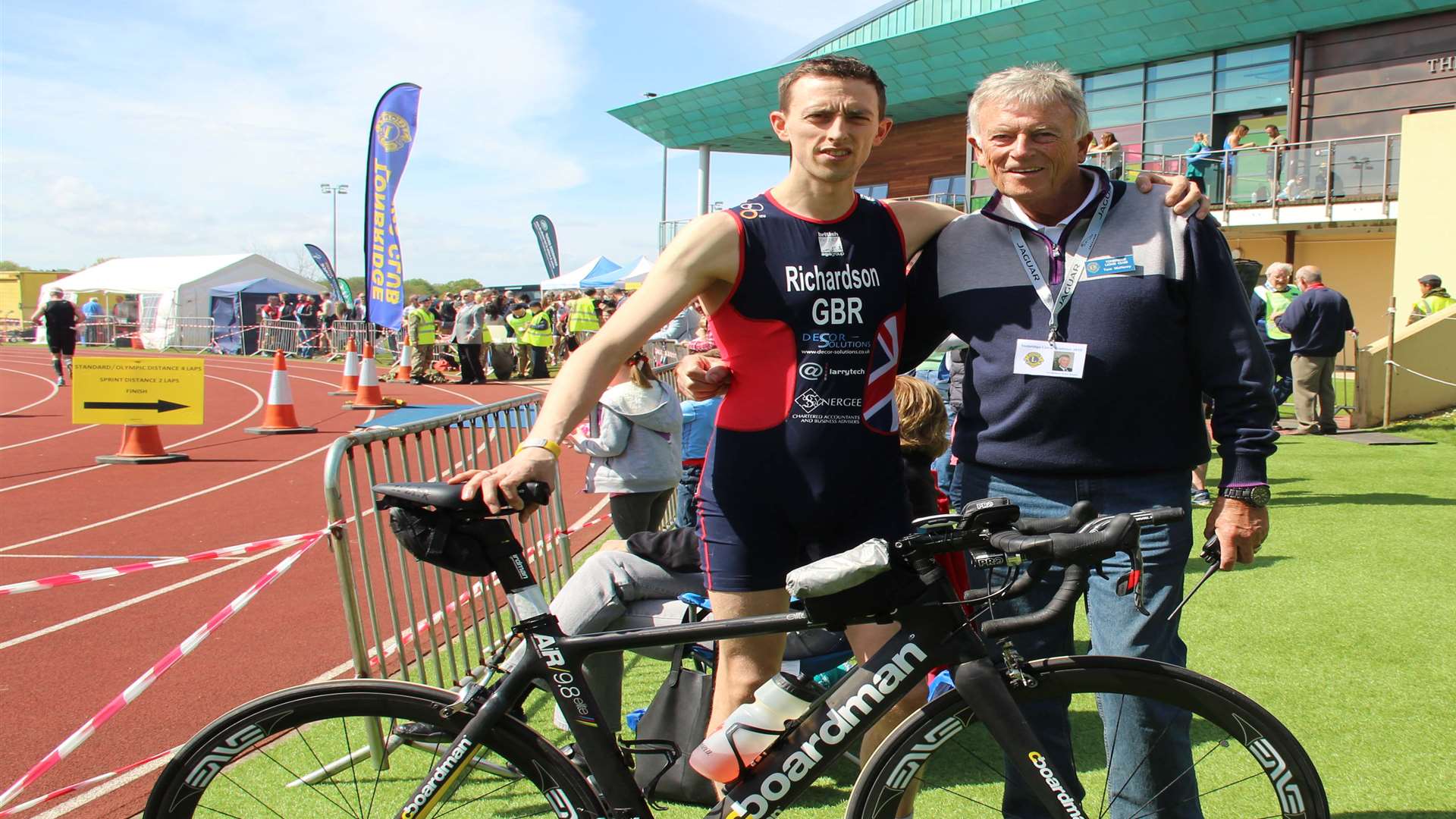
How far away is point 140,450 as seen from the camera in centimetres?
1173

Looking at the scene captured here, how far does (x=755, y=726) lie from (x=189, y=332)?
39.7 m

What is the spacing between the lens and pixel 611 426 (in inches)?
206

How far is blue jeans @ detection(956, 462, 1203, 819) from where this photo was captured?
93.1 inches

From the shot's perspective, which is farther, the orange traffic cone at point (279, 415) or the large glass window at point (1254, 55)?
the large glass window at point (1254, 55)

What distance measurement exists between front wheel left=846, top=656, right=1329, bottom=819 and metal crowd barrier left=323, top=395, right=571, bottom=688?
938 mm

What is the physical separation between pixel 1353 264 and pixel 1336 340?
→ 11.3 metres

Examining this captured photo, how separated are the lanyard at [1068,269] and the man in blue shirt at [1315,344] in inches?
409

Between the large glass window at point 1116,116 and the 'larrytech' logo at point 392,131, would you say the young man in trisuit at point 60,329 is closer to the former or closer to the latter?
the 'larrytech' logo at point 392,131

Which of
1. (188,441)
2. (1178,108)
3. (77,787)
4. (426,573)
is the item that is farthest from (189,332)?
(77,787)

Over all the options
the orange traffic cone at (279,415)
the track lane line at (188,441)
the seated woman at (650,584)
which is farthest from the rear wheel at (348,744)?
the orange traffic cone at (279,415)

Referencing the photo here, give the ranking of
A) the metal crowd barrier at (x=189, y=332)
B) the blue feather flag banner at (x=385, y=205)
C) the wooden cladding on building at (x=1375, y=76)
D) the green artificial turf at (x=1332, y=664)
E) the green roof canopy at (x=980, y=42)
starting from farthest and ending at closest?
the metal crowd barrier at (x=189, y=332), the green roof canopy at (x=980, y=42), the wooden cladding on building at (x=1375, y=76), the blue feather flag banner at (x=385, y=205), the green artificial turf at (x=1332, y=664)

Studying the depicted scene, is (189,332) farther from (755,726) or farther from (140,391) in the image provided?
(755,726)

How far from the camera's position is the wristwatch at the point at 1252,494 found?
2324 mm

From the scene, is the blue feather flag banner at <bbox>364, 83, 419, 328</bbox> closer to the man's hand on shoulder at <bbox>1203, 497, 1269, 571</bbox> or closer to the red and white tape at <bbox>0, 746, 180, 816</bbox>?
the red and white tape at <bbox>0, 746, 180, 816</bbox>
